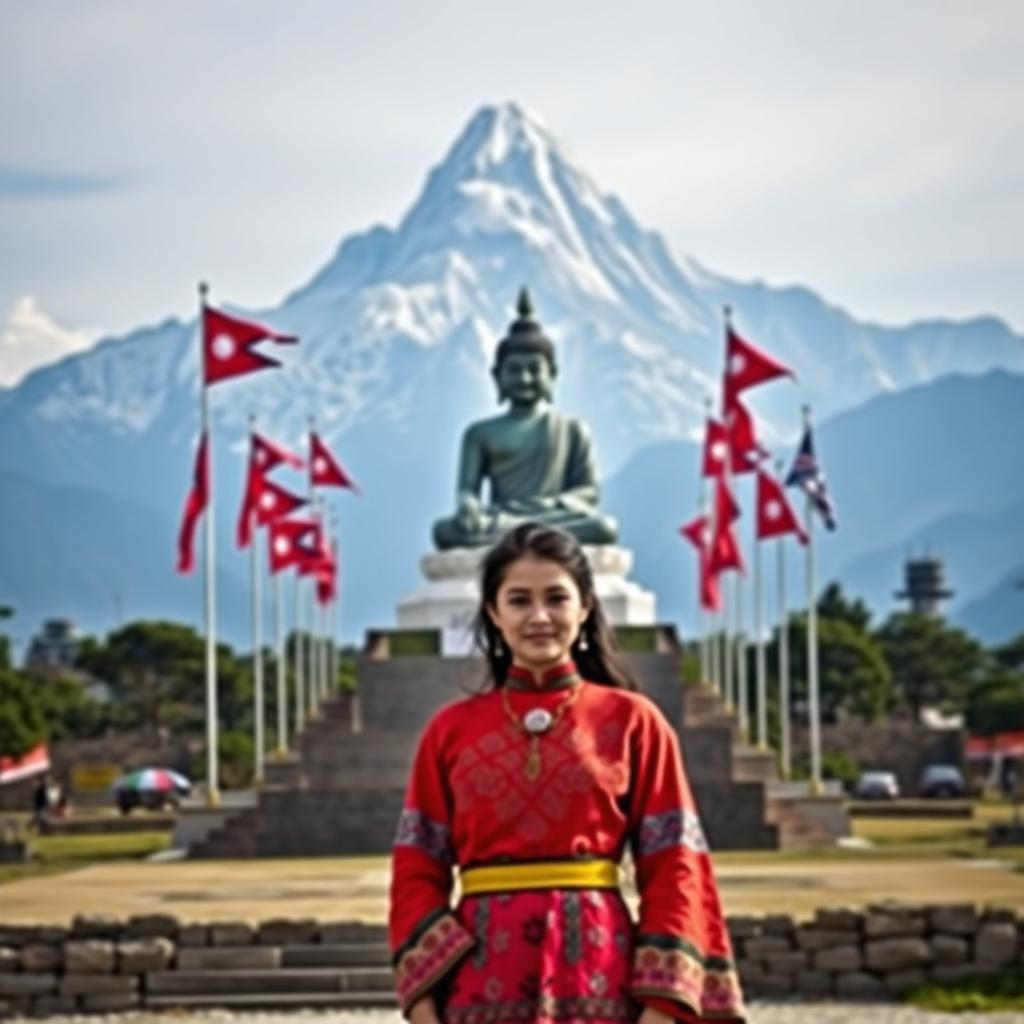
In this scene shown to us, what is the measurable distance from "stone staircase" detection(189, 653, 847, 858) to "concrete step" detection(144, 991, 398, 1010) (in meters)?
12.4

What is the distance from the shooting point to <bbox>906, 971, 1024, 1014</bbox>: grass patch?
15.5 m

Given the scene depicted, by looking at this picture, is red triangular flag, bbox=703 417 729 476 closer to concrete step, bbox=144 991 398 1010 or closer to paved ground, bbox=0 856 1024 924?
paved ground, bbox=0 856 1024 924

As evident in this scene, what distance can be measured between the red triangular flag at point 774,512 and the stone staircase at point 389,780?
3.17m

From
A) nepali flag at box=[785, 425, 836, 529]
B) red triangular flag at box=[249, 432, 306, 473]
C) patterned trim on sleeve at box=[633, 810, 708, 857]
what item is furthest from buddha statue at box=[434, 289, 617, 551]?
patterned trim on sleeve at box=[633, 810, 708, 857]

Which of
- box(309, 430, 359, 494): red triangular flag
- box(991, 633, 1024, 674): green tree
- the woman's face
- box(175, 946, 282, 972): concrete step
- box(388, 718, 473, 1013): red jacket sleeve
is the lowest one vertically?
box(175, 946, 282, 972): concrete step

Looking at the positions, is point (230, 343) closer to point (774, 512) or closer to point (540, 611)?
point (774, 512)

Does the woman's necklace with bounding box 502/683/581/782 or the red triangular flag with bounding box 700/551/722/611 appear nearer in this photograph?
the woman's necklace with bounding box 502/683/581/782

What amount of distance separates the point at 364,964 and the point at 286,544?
2448 cm

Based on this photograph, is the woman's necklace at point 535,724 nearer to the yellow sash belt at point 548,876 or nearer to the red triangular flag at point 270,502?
the yellow sash belt at point 548,876

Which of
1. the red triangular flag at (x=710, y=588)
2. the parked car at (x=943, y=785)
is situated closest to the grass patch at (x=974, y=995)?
the red triangular flag at (x=710, y=588)

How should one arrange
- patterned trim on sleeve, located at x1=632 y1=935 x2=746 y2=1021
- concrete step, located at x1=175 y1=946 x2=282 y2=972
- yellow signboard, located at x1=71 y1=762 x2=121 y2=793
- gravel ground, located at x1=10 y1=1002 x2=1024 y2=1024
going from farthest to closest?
yellow signboard, located at x1=71 y1=762 x2=121 y2=793, concrete step, located at x1=175 y1=946 x2=282 y2=972, gravel ground, located at x1=10 y1=1002 x2=1024 y2=1024, patterned trim on sleeve, located at x1=632 y1=935 x2=746 y2=1021

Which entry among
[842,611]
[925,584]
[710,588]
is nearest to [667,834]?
[710,588]

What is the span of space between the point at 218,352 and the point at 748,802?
285 inches

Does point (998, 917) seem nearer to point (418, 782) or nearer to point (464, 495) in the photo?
point (418, 782)
